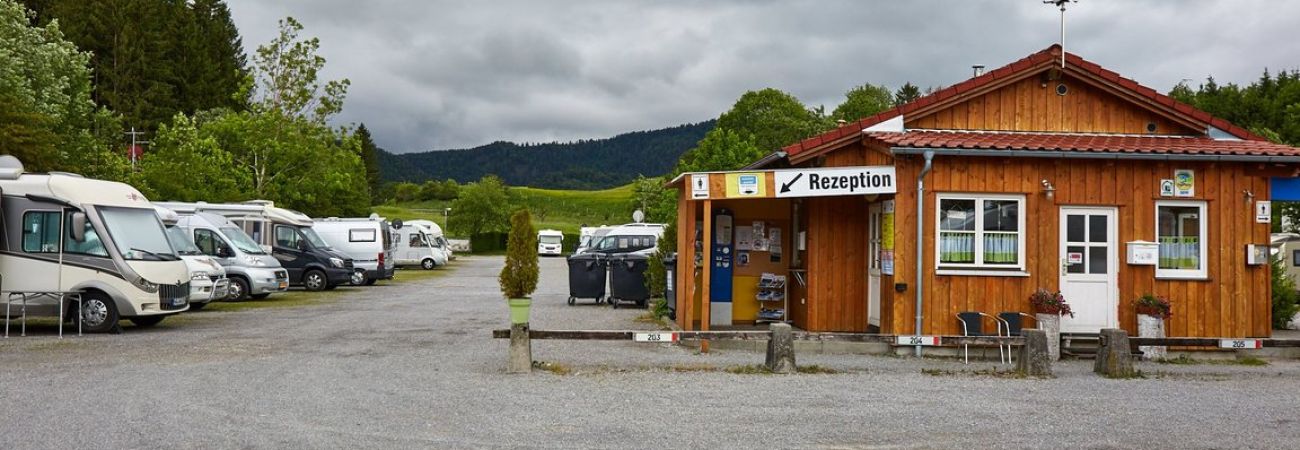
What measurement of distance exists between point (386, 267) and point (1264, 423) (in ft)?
91.7

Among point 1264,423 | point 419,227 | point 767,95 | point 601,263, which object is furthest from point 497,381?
point 767,95

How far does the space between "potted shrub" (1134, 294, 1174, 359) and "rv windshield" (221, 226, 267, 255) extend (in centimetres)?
1851

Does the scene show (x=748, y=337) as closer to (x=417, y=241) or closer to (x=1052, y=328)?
(x=1052, y=328)

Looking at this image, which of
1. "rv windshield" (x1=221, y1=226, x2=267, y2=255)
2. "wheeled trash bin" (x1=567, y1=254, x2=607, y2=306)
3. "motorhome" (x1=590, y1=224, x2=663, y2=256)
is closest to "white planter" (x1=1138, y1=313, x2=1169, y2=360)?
"wheeled trash bin" (x1=567, y1=254, x2=607, y2=306)

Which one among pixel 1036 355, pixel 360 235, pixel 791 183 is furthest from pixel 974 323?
pixel 360 235

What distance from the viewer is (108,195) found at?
1719 centimetres

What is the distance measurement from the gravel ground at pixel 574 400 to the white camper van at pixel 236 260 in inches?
333

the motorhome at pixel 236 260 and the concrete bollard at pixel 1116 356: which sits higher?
the motorhome at pixel 236 260

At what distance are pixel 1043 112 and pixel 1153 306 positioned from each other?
2.97 metres

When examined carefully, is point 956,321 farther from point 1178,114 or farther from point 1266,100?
point 1266,100

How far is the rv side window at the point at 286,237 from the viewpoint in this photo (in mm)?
29625

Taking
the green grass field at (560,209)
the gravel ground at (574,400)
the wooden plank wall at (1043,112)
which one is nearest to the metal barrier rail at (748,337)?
the gravel ground at (574,400)

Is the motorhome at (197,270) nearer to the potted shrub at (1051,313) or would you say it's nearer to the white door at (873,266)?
the white door at (873,266)

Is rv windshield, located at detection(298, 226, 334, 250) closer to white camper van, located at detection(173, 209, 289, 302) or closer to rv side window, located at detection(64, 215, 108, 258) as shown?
white camper van, located at detection(173, 209, 289, 302)
